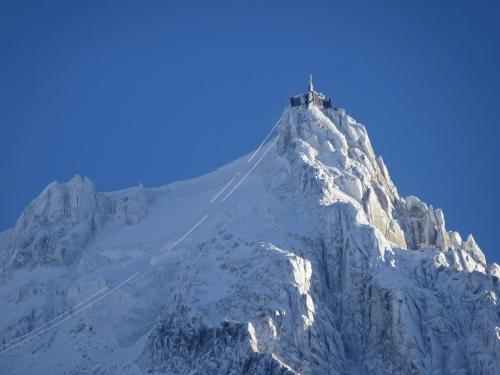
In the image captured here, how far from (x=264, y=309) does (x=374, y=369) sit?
16944mm

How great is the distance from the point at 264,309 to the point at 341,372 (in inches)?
524

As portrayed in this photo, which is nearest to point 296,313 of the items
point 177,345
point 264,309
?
point 264,309

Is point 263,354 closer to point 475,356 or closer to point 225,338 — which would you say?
point 225,338

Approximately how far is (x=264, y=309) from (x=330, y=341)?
10100mm

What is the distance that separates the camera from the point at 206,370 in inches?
7628

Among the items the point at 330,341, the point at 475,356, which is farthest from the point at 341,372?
the point at 475,356

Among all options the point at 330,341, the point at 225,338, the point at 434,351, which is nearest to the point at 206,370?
the point at 225,338

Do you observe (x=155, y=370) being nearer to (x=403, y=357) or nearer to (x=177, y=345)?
(x=177, y=345)

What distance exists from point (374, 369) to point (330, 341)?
7.01m

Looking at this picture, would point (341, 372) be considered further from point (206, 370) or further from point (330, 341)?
point (206, 370)

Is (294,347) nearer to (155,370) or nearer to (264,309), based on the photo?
(264,309)

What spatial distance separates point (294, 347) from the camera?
195125 mm

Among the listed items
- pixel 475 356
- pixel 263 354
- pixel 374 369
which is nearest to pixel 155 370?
pixel 263 354

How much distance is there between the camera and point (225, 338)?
196 m
